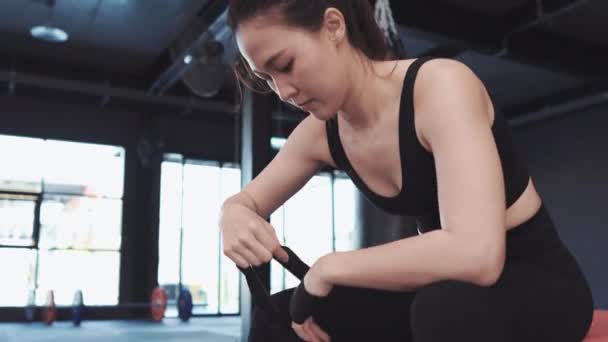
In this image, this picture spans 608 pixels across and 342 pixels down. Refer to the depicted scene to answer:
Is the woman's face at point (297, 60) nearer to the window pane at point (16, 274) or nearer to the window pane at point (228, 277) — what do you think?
the window pane at point (16, 274)

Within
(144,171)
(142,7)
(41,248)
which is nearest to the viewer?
(142,7)

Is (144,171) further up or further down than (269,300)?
further up

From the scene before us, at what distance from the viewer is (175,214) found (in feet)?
24.3

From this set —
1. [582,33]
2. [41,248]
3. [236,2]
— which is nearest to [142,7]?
[41,248]

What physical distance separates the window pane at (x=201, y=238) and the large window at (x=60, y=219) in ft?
2.63

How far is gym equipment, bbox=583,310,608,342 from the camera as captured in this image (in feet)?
2.46

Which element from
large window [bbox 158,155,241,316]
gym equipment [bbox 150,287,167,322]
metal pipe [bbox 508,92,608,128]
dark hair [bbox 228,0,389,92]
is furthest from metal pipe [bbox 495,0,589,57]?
dark hair [bbox 228,0,389,92]

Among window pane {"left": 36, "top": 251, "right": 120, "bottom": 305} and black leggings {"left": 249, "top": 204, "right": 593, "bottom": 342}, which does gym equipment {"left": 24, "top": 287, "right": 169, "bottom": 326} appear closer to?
window pane {"left": 36, "top": 251, "right": 120, "bottom": 305}

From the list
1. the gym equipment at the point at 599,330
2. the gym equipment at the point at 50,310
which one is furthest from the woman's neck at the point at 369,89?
the gym equipment at the point at 50,310

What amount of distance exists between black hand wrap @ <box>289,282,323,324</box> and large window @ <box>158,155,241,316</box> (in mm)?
6507

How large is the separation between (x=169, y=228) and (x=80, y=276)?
1102 mm

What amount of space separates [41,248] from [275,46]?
257 inches

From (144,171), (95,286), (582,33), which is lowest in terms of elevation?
(95,286)

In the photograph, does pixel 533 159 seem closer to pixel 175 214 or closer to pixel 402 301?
pixel 175 214
